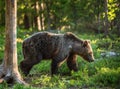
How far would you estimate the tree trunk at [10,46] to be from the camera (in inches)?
385

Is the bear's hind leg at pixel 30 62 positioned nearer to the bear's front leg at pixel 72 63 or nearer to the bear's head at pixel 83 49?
the bear's front leg at pixel 72 63

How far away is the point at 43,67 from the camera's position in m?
13.6

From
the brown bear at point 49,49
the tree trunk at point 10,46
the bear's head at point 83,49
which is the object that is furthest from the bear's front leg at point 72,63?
the tree trunk at point 10,46

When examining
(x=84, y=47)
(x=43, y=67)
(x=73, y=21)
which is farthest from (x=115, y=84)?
(x=73, y=21)

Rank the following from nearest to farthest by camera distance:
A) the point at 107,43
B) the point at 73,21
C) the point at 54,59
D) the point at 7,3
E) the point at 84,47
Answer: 1. the point at 7,3
2. the point at 54,59
3. the point at 84,47
4. the point at 107,43
5. the point at 73,21

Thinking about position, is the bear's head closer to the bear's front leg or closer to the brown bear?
the brown bear

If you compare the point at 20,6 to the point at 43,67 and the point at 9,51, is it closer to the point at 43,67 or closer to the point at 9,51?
the point at 43,67

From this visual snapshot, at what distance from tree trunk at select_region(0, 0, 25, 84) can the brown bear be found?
6.68ft

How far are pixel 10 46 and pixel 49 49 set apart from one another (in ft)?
8.88

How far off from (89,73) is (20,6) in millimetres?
21229

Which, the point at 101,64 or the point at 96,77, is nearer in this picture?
the point at 96,77

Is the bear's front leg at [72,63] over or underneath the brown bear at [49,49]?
underneath

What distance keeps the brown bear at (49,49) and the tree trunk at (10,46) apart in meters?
2.04

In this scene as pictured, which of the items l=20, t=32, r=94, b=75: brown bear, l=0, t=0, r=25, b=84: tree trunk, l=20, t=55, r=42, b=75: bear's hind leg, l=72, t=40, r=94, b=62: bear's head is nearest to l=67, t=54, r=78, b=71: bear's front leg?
l=20, t=32, r=94, b=75: brown bear
